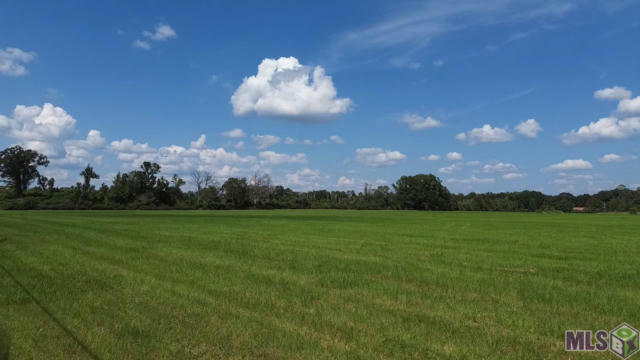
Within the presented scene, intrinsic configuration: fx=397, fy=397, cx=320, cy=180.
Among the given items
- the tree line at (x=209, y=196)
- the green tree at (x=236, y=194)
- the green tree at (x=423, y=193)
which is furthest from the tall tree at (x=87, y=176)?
the green tree at (x=423, y=193)

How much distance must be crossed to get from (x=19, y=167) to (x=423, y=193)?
388ft

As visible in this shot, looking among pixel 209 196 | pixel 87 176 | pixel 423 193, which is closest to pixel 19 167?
pixel 87 176

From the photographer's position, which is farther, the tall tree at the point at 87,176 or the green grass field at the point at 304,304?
the tall tree at the point at 87,176

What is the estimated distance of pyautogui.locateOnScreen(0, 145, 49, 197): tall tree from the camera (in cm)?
10769

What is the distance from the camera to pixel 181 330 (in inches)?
265

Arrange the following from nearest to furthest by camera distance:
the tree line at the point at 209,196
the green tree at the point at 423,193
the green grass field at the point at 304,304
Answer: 1. the green grass field at the point at 304,304
2. the tree line at the point at 209,196
3. the green tree at the point at 423,193

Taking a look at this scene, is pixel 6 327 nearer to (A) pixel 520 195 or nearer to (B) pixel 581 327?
(B) pixel 581 327

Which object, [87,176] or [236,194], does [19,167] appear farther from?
[236,194]

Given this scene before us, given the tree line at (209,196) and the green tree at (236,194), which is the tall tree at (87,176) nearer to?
the tree line at (209,196)

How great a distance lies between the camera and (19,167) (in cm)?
10975

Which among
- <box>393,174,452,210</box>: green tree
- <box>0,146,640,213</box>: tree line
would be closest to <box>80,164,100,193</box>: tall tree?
<box>0,146,640,213</box>: tree line

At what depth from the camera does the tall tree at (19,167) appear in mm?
107688

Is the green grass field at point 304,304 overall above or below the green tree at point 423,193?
below

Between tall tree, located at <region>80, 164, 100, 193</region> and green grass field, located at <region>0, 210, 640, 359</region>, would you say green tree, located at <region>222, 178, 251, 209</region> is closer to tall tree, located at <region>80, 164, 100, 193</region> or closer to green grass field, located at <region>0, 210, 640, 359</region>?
tall tree, located at <region>80, 164, 100, 193</region>
